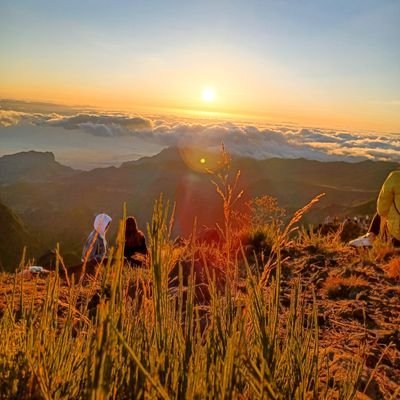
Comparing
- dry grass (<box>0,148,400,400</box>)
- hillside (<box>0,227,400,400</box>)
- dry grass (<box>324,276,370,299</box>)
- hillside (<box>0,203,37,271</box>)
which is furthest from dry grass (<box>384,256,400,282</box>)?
hillside (<box>0,203,37,271</box>)

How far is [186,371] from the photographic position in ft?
4.04

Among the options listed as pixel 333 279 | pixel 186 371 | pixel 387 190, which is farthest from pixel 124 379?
pixel 387 190

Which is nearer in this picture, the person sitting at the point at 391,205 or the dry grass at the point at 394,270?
the dry grass at the point at 394,270

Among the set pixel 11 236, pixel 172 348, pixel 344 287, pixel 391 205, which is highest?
pixel 172 348

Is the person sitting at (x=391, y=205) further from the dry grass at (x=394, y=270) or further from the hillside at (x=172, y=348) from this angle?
the hillside at (x=172, y=348)

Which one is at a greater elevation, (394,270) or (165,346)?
(165,346)

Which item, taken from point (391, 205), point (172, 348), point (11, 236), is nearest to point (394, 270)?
point (391, 205)

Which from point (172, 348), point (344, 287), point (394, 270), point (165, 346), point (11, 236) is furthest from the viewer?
point (11, 236)

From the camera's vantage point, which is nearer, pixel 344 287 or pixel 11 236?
pixel 344 287

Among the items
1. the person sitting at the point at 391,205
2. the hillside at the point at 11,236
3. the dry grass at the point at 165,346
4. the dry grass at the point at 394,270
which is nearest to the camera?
the dry grass at the point at 165,346

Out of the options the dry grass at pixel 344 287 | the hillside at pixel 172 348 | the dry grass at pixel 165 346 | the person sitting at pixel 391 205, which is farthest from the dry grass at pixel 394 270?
the dry grass at pixel 165 346

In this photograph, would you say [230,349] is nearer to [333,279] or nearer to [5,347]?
[5,347]

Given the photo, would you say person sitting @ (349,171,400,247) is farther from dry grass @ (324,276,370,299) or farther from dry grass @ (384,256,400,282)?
dry grass @ (324,276,370,299)

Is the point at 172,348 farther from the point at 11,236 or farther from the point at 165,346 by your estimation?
the point at 11,236
